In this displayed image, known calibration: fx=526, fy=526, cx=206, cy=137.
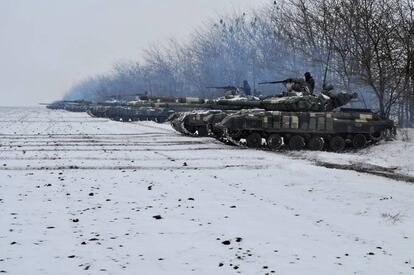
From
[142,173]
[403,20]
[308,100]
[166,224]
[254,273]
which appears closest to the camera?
[254,273]

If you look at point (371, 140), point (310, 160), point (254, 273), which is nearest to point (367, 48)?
point (371, 140)

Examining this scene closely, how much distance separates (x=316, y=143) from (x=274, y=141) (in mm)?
1519

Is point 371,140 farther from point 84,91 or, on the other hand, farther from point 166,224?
point 84,91

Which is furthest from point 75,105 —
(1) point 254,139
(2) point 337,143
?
(2) point 337,143

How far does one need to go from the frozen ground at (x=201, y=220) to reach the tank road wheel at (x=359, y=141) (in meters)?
7.35

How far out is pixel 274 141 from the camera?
18719 millimetres

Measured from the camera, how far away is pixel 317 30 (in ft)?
A: 95.2

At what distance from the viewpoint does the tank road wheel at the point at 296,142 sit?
1877cm

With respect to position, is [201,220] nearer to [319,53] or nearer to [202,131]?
[202,131]

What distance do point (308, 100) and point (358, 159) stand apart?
15.6ft

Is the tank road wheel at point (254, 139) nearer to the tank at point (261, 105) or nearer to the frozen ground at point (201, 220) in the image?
the tank at point (261, 105)

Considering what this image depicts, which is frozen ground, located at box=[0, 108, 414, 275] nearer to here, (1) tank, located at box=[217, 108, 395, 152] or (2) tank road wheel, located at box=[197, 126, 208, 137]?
(1) tank, located at box=[217, 108, 395, 152]

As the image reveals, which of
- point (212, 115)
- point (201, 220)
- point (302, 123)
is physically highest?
point (212, 115)

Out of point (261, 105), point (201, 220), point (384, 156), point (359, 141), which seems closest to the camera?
point (201, 220)
